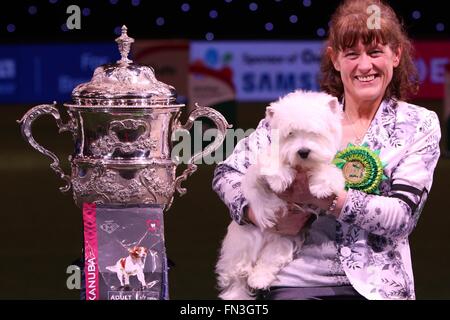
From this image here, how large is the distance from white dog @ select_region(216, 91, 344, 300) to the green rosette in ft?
0.12

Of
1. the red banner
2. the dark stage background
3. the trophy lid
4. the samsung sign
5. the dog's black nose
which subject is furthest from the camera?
the red banner

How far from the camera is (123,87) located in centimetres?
208

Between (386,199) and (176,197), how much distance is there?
14.2 ft

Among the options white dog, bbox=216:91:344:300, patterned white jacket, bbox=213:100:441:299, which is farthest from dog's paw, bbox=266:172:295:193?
patterned white jacket, bbox=213:100:441:299

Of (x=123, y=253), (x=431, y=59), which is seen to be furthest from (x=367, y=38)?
(x=431, y=59)

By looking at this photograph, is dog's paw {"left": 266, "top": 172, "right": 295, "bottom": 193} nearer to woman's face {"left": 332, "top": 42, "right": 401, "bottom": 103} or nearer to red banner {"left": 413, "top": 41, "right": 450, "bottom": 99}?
woman's face {"left": 332, "top": 42, "right": 401, "bottom": 103}

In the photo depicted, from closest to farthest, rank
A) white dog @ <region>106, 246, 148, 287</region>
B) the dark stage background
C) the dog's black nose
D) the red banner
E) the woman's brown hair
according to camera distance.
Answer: white dog @ <region>106, 246, 148, 287</region> → the dog's black nose → the woman's brown hair → the dark stage background → the red banner

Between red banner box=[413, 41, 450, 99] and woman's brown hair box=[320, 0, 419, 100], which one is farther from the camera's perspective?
red banner box=[413, 41, 450, 99]

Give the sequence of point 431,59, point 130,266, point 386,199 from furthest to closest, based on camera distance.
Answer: point 431,59 → point 386,199 → point 130,266

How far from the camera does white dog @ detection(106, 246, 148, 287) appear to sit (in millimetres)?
1921

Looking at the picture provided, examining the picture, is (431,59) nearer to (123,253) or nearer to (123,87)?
(123,87)

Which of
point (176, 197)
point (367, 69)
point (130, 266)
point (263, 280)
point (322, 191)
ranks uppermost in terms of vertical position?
point (367, 69)

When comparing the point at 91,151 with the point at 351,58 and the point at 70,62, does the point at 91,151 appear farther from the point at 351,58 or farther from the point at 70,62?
the point at 70,62

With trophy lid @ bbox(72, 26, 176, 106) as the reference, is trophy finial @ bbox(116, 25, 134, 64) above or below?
above
